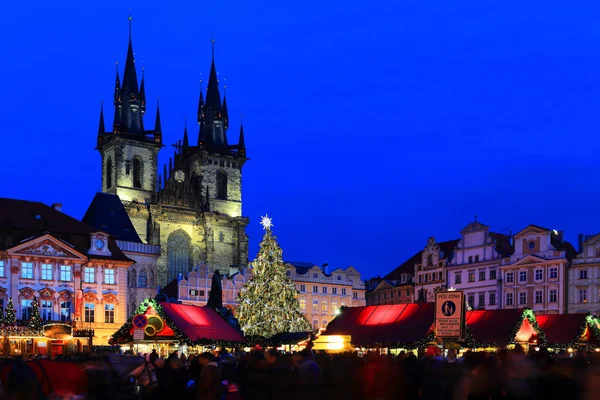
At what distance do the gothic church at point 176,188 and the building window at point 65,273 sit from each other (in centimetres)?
2195

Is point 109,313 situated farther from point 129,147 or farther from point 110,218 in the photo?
point 129,147

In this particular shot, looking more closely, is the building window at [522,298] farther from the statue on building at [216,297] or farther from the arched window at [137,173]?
the arched window at [137,173]

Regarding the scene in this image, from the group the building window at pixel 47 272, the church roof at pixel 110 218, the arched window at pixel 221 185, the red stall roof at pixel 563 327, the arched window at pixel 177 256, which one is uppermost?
the arched window at pixel 221 185

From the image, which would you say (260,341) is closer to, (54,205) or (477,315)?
(477,315)

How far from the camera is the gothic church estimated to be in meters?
80.3

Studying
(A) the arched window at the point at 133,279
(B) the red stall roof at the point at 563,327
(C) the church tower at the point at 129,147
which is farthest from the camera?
(C) the church tower at the point at 129,147

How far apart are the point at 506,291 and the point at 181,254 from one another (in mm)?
29335

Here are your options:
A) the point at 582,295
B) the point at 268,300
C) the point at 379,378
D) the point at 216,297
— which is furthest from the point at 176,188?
the point at 379,378

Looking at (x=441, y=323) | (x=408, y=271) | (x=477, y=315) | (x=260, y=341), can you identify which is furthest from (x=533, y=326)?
(x=408, y=271)

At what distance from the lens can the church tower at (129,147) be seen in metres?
82.6

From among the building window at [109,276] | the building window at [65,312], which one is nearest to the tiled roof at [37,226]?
the building window at [109,276]

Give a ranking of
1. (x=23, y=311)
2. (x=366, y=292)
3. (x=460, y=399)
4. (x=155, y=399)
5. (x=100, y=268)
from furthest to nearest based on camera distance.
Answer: (x=366, y=292), (x=100, y=268), (x=23, y=311), (x=155, y=399), (x=460, y=399)

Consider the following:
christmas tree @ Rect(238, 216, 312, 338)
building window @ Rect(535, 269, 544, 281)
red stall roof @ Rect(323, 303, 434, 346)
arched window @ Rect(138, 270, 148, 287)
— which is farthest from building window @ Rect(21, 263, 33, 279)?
building window @ Rect(535, 269, 544, 281)

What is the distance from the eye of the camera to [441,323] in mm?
18828
